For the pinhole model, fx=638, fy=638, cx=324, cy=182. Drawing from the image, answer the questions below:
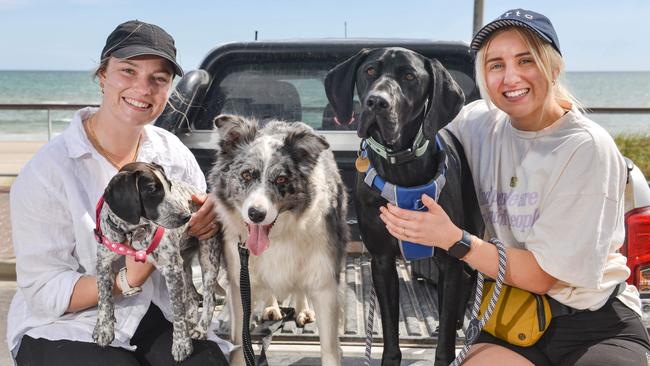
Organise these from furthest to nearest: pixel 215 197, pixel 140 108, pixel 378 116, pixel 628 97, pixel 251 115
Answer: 1. pixel 628 97
2. pixel 251 115
3. pixel 215 197
4. pixel 140 108
5. pixel 378 116

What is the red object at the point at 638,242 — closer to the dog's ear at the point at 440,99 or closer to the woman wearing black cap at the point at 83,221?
the dog's ear at the point at 440,99

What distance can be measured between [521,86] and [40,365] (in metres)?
2.34

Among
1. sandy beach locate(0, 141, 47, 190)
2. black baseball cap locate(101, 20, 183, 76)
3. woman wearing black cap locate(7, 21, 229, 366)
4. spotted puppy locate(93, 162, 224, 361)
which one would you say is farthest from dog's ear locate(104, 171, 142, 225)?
sandy beach locate(0, 141, 47, 190)

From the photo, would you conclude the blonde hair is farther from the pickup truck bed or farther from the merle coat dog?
the pickup truck bed

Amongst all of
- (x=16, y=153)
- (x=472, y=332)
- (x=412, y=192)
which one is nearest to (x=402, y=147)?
(x=412, y=192)

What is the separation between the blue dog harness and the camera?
260 centimetres

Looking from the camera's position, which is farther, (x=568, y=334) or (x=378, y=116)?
(x=568, y=334)

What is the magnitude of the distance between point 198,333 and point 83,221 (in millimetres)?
736

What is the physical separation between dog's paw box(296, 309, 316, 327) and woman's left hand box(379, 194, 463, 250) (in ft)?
5.06

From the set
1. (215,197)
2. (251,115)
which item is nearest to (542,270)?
(215,197)

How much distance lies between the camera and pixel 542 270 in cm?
255

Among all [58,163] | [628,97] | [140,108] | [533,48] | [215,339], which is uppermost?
[533,48]

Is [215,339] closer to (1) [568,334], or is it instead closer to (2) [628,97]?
(1) [568,334]

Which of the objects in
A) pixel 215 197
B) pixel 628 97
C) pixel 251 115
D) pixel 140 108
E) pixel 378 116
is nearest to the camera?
pixel 378 116
